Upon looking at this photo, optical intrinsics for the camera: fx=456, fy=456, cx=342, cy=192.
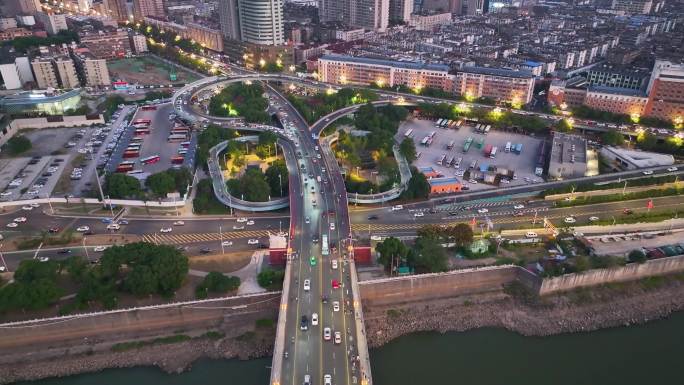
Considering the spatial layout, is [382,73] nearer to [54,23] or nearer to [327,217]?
[327,217]

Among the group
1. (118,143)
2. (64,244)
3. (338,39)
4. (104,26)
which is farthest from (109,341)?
(104,26)

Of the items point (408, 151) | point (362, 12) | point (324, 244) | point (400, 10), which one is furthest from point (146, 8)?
point (324, 244)

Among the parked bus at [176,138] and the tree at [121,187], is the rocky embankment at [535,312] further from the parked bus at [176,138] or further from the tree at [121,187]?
the parked bus at [176,138]

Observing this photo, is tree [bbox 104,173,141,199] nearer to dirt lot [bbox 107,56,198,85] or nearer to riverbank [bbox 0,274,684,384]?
riverbank [bbox 0,274,684,384]

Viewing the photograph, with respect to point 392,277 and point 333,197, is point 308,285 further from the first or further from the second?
point 333,197

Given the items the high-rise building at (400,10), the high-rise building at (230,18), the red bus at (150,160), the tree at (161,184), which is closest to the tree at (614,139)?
the tree at (161,184)


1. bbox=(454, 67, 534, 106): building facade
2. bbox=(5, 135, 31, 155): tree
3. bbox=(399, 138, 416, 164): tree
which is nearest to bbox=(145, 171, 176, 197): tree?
bbox=(5, 135, 31, 155): tree
